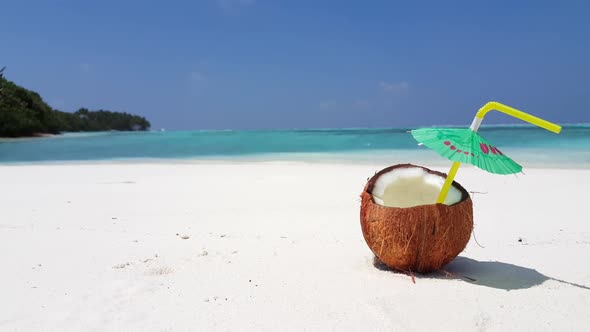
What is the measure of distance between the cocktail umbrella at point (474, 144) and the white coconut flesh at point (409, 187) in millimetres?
460

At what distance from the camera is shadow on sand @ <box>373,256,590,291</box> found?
3.34 m

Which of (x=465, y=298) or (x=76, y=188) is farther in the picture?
(x=76, y=188)

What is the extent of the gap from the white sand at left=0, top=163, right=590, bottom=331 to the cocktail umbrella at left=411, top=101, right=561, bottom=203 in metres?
0.87

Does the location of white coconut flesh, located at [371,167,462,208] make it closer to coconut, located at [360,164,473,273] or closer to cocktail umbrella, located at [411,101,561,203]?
coconut, located at [360,164,473,273]

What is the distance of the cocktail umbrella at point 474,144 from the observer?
9.80ft

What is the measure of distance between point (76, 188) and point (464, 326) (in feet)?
25.6

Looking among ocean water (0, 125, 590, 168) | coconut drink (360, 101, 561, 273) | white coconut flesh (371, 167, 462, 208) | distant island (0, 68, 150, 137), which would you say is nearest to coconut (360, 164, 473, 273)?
coconut drink (360, 101, 561, 273)

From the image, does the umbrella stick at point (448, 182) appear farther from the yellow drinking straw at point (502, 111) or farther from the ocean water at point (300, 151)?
the ocean water at point (300, 151)

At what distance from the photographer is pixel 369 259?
4.00 m

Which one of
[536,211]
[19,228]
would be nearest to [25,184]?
[19,228]

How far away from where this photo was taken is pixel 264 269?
3.76 meters

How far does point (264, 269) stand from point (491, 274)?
5.83 feet

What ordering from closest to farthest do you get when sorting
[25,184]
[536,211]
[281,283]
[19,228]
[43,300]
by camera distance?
1. [43,300]
2. [281,283]
3. [19,228]
4. [536,211]
5. [25,184]

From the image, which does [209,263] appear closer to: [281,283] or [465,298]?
[281,283]
